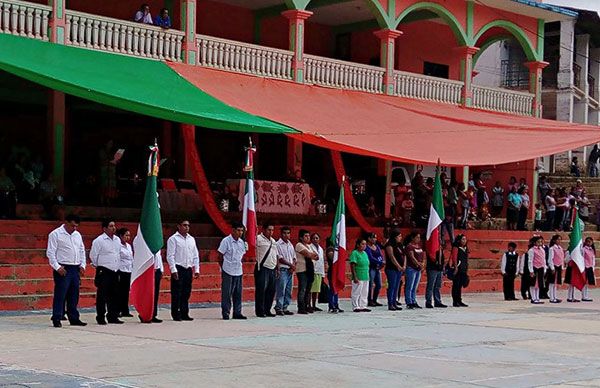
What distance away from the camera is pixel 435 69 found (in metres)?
30.7

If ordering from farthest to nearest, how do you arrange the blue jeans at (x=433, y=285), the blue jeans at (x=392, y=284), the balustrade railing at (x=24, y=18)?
the blue jeans at (x=433, y=285)
the balustrade railing at (x=24, y=18)
the blue jeans at (x=392, y=284)

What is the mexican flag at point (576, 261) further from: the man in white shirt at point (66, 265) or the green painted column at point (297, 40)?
the man in white shirt at point (66, 265)

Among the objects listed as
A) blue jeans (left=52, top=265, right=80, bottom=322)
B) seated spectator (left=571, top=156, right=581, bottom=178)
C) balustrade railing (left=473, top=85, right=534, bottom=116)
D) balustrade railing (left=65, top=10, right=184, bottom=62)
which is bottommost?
blue jeans (left=52, top=265, right=80, bottom=322)

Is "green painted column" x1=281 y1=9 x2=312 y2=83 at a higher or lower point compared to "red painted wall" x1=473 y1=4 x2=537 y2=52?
lower

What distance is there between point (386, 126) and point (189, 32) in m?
4.56

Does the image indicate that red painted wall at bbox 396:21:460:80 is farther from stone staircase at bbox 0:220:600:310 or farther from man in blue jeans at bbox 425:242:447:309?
man in blue jeans at bbox 425:242:447:309

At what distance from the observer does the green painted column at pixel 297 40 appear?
22.7 m

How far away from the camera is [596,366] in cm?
1076

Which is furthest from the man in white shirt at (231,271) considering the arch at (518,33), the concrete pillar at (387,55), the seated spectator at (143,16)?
the arch at (518,33)

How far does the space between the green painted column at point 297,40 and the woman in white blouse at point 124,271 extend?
9043 mm

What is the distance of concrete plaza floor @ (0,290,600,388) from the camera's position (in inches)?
365

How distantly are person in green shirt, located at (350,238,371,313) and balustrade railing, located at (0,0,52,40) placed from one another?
708 cm

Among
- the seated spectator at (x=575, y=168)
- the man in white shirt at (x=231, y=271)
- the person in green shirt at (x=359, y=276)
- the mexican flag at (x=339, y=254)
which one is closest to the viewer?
the man in white shirt at (x=231, y=271)

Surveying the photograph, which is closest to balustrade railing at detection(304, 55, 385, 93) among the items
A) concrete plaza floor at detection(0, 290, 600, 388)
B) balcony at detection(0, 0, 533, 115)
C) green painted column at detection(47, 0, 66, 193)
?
balcony at detection(0, 0, 533, 115)
